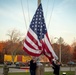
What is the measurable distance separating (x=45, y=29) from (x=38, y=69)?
239 cm

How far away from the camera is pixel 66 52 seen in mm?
94250

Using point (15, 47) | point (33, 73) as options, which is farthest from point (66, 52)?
point (33, 73)

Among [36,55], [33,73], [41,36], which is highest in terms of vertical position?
[41,36]

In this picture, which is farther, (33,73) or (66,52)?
(66,52)

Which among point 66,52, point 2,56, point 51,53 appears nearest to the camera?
point 51,53

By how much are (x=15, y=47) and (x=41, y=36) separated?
241ft

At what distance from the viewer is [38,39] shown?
15.9 meters

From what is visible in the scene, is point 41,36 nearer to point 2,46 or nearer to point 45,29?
point 45,29

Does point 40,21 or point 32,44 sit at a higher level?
point 40,21

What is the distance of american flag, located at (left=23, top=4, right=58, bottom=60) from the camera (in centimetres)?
1555

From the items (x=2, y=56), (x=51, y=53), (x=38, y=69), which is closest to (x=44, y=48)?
(x=51, y=53)

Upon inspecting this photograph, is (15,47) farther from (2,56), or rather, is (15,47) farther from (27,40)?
(27,40)

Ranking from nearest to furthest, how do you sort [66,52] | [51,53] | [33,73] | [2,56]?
[51,53] < [33,73] < [2,56] < [66,52]

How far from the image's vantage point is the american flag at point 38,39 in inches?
612
